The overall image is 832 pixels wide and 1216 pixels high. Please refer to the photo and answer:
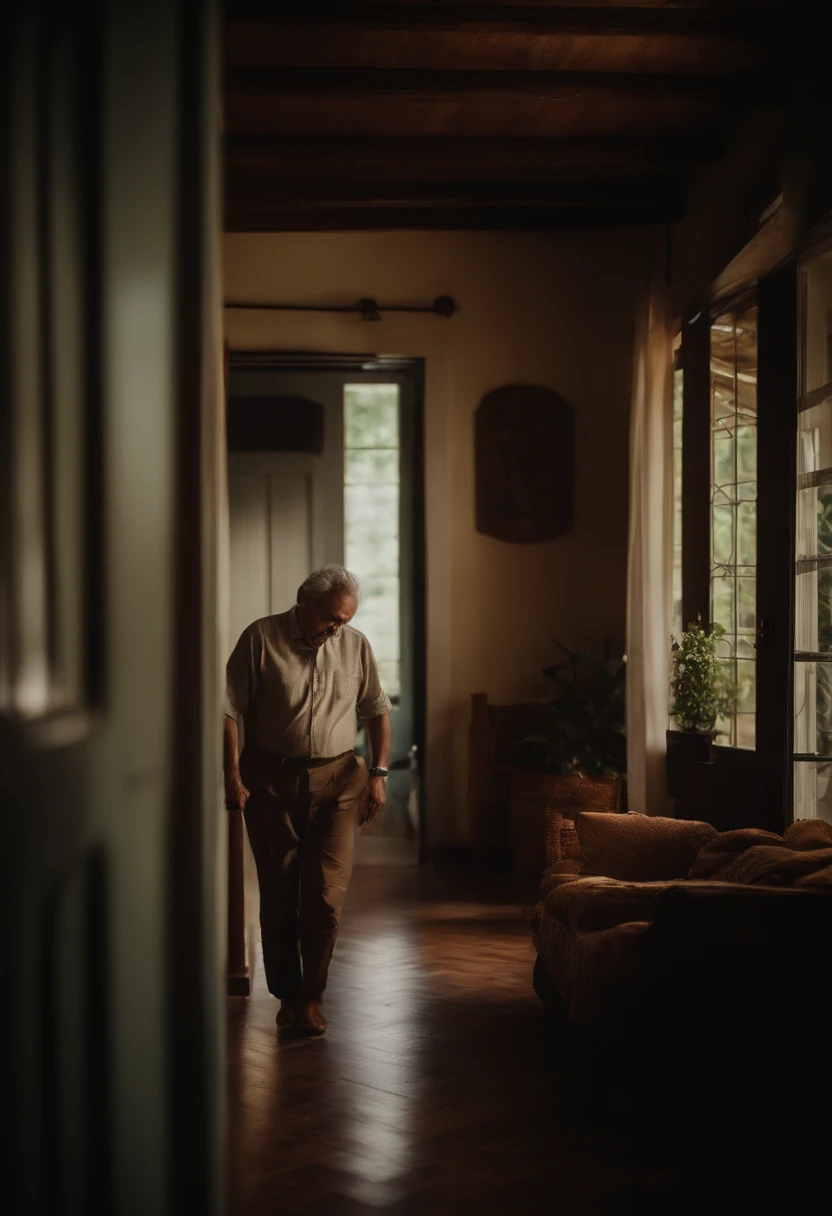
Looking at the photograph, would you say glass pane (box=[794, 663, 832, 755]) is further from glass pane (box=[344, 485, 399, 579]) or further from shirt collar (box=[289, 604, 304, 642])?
glass pane (box=[344, 485, 399, 579])

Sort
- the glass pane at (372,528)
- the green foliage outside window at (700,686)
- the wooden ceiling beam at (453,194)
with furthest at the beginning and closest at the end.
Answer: the glass pane at (372,528) < the wooden ceiling beam at (453,194) < the green foliage outside window at (700,686)

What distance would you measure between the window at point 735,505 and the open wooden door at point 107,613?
13.3 feet

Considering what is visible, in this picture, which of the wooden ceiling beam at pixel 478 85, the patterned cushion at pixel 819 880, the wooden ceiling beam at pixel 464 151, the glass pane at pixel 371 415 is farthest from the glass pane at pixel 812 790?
the glass pane at pixel 371 415

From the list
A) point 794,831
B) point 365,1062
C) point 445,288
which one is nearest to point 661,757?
point 794,831

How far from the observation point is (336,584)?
4.02m

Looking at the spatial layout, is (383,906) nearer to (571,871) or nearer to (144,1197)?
(571,871)

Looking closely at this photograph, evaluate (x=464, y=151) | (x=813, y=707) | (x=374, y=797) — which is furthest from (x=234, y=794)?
(x=464, y=151)

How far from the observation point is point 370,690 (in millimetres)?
4266

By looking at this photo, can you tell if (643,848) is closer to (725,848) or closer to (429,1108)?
(725,848)

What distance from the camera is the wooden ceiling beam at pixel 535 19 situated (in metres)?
4.14

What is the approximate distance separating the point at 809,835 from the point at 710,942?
931mm

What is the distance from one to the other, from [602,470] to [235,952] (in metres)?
3.72

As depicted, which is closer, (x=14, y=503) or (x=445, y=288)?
(x=14, y=503)

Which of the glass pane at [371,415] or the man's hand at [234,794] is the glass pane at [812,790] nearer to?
the man's hand at [234,794]
